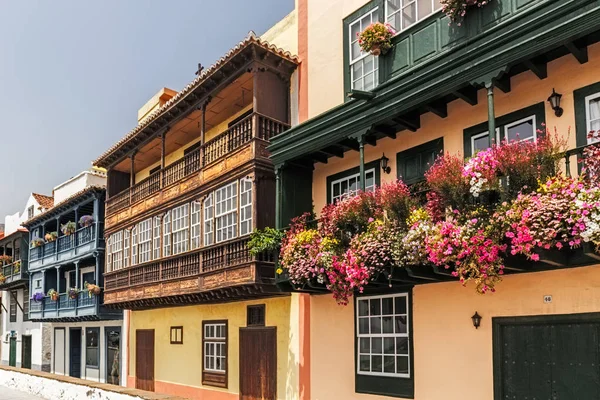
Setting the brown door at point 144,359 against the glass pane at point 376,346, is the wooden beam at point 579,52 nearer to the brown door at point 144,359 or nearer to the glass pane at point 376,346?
the glass pane at point 376,346

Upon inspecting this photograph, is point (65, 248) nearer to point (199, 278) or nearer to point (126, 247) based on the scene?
point (126, 247)

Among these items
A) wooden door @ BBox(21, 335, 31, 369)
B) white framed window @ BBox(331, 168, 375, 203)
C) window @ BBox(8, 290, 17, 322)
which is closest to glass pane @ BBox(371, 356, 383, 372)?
white framed window @ BBox(331, 168, 375, 203)

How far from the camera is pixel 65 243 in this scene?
3056 centimetres

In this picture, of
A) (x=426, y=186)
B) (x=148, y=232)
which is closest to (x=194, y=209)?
(x=148, y=232)

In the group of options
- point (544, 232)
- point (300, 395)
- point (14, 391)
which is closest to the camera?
point (544, 232)

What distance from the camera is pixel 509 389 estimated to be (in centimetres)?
984

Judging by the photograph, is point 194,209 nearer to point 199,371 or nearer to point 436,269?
point 199,371

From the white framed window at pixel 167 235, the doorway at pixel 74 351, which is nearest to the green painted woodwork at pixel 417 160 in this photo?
the white framed window at pixel 167 235

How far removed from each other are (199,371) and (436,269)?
1097cm

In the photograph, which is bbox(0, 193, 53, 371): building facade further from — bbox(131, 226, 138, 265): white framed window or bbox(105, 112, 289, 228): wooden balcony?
bbox(105, 112, 289, 228): wooden balcony

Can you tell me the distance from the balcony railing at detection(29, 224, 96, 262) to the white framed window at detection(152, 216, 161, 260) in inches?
331

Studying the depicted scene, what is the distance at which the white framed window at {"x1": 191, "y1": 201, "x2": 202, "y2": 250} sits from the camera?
56.1 ft

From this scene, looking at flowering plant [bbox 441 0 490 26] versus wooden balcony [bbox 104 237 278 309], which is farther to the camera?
wooden balcony [bbox 104 237 278 309]

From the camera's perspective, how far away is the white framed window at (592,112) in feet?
29.9
